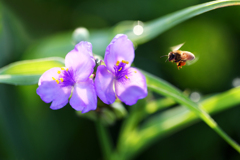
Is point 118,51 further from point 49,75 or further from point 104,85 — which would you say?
point 49,75

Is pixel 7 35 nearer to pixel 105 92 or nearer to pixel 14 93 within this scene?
pixel 14 93

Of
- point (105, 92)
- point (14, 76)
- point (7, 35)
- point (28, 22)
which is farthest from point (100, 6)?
→ point (105, 92)

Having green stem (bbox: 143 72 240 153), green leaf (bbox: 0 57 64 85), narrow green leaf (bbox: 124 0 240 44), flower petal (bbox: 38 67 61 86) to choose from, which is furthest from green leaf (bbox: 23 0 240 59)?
flower petal (bbox: 38 67 61 86)

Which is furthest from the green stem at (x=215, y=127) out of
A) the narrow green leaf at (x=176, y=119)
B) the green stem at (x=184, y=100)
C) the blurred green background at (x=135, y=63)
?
the blurred green background at (x=135, y=63)

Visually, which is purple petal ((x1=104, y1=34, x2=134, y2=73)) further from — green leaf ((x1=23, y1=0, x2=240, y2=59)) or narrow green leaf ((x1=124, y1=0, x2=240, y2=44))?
green leaf ((x1=23, y1=0, x2=240, y2=59))

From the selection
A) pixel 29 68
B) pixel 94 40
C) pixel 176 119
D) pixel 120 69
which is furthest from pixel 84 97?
pixel 94 40

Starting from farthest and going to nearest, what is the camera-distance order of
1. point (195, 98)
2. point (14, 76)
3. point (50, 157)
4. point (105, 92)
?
point (50, 157)
point (195, 98)
point (14, 76)
point (105, 92)

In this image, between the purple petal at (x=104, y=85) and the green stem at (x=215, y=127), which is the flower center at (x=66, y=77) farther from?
the green stem at (x=215, y=127)
